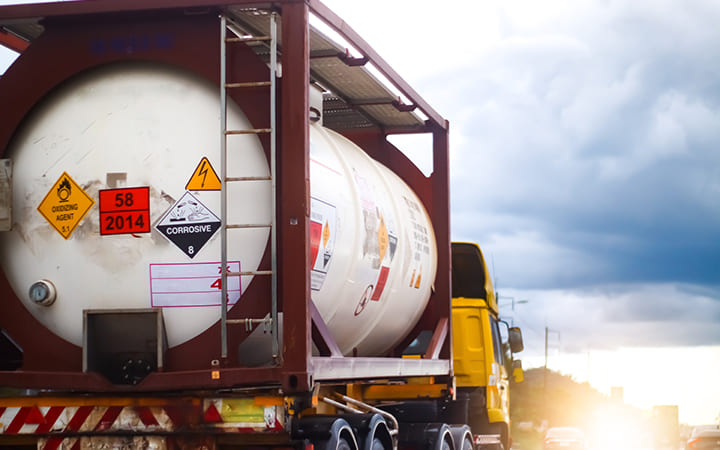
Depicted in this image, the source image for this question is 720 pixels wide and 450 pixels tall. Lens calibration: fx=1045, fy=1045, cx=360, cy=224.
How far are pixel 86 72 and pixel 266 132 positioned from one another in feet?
5.12

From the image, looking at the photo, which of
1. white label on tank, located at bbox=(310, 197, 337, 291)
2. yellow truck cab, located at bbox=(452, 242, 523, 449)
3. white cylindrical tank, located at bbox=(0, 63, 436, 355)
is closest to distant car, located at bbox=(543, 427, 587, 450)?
yellow truck cab, located at bbox=(452, 242, 523, 449)

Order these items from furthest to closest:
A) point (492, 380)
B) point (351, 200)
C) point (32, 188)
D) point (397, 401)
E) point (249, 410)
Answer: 1. point (492, 380)
2. point (397, 401)
3. point (351, 200)
4. point (32, 188)
5. point (249, 410)

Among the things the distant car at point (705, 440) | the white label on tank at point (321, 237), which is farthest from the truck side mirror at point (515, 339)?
the distant car at point (705, 440)

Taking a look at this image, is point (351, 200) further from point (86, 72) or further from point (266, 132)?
point (86, 72)

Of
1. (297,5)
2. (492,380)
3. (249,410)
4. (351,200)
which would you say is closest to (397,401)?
(492,380)

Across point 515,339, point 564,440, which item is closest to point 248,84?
point 515,339

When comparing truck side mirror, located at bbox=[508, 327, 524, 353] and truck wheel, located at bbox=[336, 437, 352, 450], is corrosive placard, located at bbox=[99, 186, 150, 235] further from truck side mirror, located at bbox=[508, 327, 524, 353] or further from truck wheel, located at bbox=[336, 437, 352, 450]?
truck side mirror, located at bbox=[508, 327, 524, 353]

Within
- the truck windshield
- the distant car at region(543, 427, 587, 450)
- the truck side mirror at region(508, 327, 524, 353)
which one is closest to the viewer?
the truck windshield

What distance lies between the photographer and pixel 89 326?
7156 mm

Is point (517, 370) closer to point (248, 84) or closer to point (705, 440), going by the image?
point (248, 84)

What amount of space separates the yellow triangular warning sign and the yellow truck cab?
6.79m

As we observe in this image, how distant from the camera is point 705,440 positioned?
28.3 m

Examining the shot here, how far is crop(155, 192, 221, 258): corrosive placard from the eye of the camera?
7.09 meters

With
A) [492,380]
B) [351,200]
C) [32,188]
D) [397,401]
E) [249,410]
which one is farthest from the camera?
[492,380]
